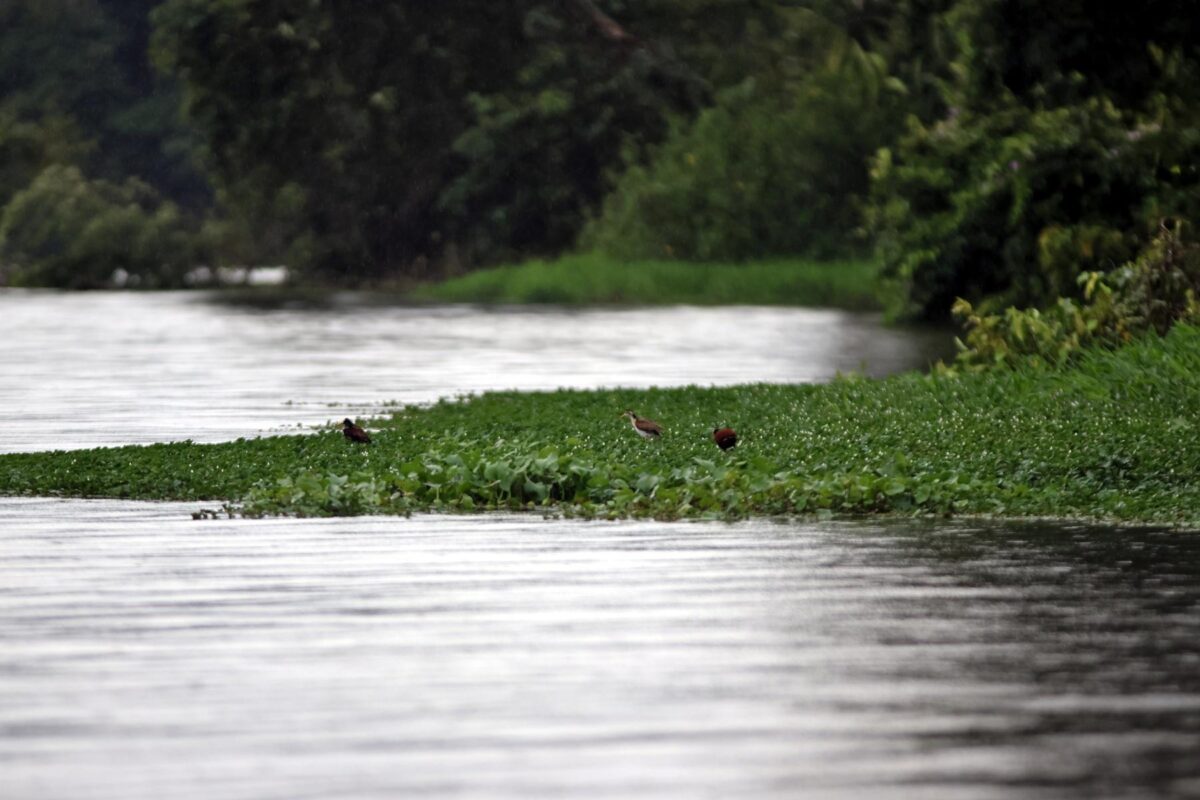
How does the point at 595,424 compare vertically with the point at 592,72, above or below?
below

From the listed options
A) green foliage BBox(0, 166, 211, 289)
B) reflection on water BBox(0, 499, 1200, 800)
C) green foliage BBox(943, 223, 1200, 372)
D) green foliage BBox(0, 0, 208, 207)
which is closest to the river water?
reflection on water BBox(0, 499, 1200, 800)

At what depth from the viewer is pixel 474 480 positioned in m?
13.9

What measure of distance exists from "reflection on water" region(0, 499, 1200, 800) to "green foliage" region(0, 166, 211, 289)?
53.1 meters

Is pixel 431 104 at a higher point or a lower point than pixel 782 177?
higher

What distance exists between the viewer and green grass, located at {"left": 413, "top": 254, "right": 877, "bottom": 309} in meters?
47.3

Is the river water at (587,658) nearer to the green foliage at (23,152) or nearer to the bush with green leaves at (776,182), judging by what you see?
the bush with green leaves at (776,182)

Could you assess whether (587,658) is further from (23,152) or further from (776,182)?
(23,152)

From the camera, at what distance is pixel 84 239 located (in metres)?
64.5

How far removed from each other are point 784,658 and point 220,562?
357 centimetres

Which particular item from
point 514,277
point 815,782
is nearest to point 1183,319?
point 815,782

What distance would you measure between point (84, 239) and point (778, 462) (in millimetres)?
52336

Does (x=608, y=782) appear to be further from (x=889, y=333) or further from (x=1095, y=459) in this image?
(x=889, y=333)

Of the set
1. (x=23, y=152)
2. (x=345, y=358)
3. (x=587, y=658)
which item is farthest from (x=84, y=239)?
(x=587, y=658)

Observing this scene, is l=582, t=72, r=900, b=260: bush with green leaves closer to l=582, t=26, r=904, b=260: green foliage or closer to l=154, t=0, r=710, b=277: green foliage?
l=582, t=26, r=904, b=260: green foliage
